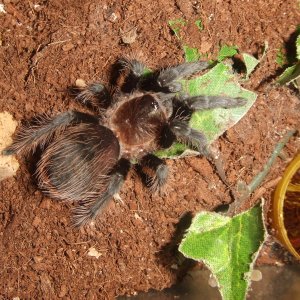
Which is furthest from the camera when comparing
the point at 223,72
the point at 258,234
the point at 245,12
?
the point at 245,12

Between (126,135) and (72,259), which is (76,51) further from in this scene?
(72,259)

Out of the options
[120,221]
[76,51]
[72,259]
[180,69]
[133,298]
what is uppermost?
[180,69]

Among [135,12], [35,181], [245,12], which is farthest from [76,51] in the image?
[245,12]

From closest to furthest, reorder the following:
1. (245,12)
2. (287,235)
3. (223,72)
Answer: (223,72) < (245,12) < (287,235)

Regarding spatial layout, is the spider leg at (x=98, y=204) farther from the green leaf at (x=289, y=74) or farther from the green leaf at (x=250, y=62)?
the green leaf at (x=289, y=74)

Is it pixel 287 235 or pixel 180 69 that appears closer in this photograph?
pixel 180 69
